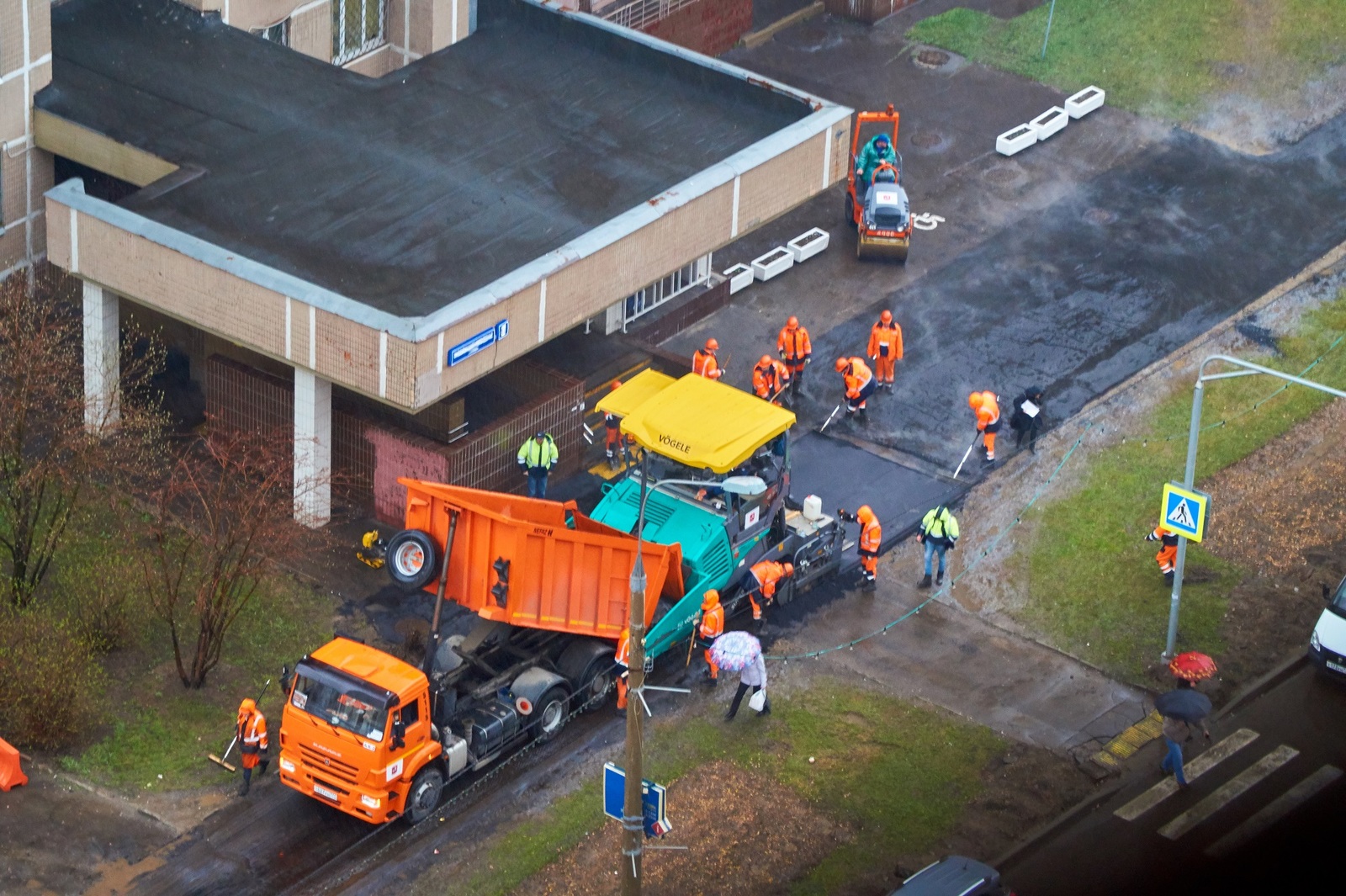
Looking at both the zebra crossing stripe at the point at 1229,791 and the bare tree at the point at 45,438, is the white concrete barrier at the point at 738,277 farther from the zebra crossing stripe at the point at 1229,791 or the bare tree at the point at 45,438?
the zebra crossing stripe at the point at 1229,791

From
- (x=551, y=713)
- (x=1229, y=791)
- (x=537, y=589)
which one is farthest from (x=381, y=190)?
(x=1229, y=791)

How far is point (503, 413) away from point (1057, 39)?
22.8 m

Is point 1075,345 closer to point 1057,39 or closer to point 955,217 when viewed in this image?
point 955,217

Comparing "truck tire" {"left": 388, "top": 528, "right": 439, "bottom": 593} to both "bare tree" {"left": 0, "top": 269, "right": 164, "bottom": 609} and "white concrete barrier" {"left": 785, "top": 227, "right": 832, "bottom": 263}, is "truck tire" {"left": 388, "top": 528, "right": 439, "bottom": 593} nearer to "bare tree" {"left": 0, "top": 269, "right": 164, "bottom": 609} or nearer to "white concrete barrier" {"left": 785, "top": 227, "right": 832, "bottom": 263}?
"bare tree" {"left": 0, "top": 269, "right": 164, "bottom": 609}

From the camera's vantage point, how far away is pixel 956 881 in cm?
2403

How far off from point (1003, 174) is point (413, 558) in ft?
72.1

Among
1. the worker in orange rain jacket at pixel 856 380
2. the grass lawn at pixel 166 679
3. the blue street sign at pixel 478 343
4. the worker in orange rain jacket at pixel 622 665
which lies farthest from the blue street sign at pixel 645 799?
the worker in orange rain jacket at pixel 856 380

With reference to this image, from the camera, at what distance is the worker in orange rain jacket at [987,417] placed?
35.1m

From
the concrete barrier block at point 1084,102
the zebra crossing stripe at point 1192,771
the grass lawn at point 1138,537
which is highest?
the concrete barrier block at point 1084,102

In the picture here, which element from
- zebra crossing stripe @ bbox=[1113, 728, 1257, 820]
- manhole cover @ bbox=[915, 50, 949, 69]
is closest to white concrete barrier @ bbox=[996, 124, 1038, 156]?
manhole cover @ bbox=[915, 50, 949, 69]

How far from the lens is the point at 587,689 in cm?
2867

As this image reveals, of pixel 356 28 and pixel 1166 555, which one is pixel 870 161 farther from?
pixel 1166 555

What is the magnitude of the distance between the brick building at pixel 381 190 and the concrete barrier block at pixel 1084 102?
12.4m

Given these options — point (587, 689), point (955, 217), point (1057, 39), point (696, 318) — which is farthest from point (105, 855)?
point (1057, 39)
